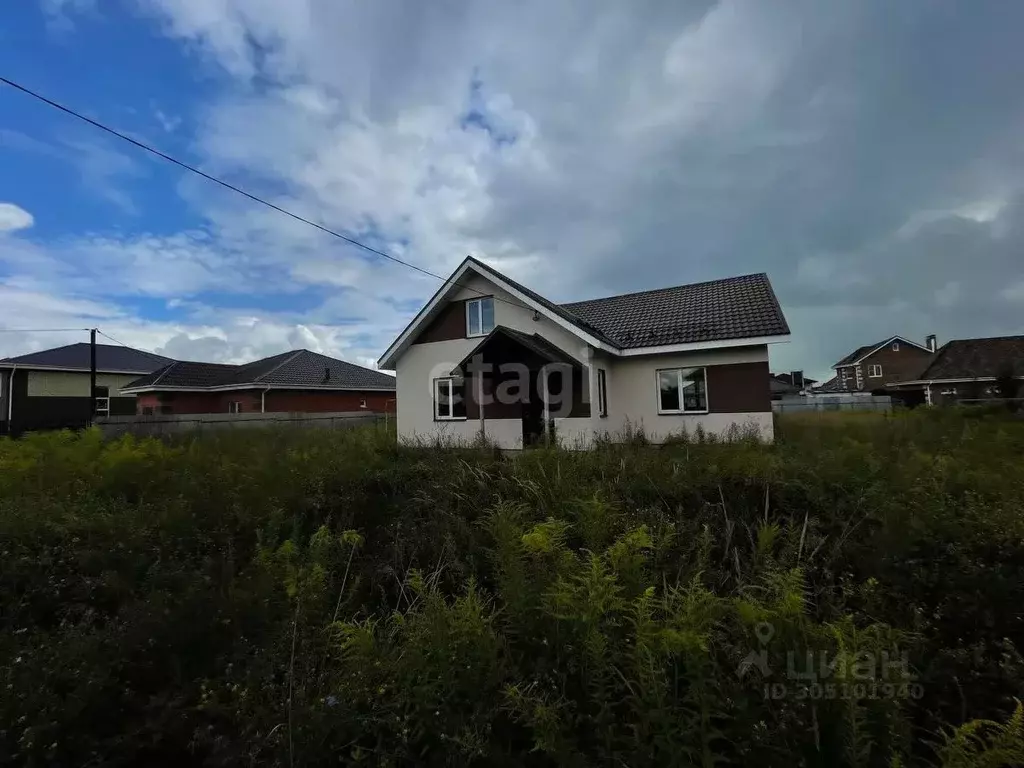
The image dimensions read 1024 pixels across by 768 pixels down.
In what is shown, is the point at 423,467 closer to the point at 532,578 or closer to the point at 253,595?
the point at 253,595

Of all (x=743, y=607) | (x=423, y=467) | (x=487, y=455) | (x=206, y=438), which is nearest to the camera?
(x=743, y=607)

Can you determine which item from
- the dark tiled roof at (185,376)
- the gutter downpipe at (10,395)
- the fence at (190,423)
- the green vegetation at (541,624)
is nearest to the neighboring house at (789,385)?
the fence at (190,423)

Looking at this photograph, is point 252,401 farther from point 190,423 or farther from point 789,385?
point 789,385

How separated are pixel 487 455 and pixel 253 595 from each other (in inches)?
201

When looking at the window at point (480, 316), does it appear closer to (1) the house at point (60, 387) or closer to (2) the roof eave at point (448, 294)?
(2) the roof eave at point (448, 294)

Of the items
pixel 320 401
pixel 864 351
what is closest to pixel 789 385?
pixel 864 351

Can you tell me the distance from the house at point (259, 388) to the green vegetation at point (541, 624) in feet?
59.8

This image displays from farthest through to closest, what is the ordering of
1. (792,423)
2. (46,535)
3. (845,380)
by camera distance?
(845,380) < (792,423) < (46,535)

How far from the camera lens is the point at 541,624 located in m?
3.09

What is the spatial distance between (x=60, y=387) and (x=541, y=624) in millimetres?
31833

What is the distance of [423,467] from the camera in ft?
26.3

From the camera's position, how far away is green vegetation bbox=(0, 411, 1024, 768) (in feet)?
7.55

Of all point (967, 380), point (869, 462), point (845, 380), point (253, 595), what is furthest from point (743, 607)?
point (845, 380)

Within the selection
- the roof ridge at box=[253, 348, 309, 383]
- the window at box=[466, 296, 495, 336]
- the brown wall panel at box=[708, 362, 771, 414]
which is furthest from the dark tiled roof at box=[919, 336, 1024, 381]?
the roof ridge at box=[253, 348, 309, 383]
